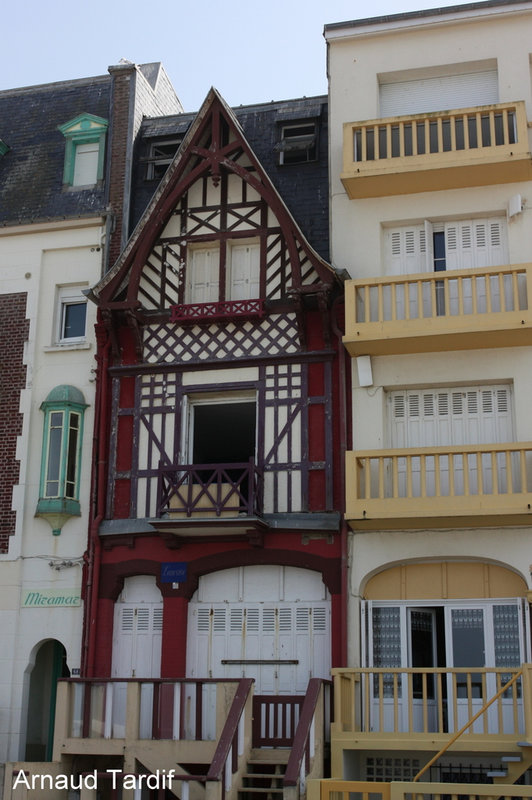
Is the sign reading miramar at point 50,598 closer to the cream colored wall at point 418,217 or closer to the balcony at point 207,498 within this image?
the balcony at point 207,498

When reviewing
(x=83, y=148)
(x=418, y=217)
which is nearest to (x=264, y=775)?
(x=418, y=217)

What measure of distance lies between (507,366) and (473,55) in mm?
6413

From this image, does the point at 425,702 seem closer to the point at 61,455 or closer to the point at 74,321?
the point at 61,455

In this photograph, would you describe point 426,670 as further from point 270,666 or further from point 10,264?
point 10,264

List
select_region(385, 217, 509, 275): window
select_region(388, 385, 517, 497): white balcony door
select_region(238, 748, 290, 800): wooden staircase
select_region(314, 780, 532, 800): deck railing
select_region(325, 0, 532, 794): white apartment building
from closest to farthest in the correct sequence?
select_region(314, 780, 532, 800): deck railing, select_region(238, 748, 290, 800): wooden staircase, select_region(325, 0, 532, 794): white apartment building, select_region(388, 385, 517, 497): white balcony door, select_region(385, 217, 509, 275): window

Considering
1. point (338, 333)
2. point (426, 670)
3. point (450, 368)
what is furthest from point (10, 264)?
point (426, 670)

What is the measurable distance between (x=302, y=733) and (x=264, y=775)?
916mm

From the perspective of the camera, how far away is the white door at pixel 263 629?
18734 mm

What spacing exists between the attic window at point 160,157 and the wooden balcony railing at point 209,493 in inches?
275

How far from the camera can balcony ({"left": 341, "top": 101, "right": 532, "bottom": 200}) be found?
19797 millimetres

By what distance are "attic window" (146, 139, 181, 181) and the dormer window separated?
103 cm

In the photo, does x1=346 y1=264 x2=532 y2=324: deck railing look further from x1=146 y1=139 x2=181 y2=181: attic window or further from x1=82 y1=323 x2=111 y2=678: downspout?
x1=146 y1=139 x2=181 y2=181: attic window

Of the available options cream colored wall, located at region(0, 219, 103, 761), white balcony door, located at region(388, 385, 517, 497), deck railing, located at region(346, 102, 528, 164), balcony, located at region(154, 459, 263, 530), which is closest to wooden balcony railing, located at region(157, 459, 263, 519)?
balcony, located at region(154, 459, 263, 530)

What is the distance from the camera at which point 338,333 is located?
1989cm
